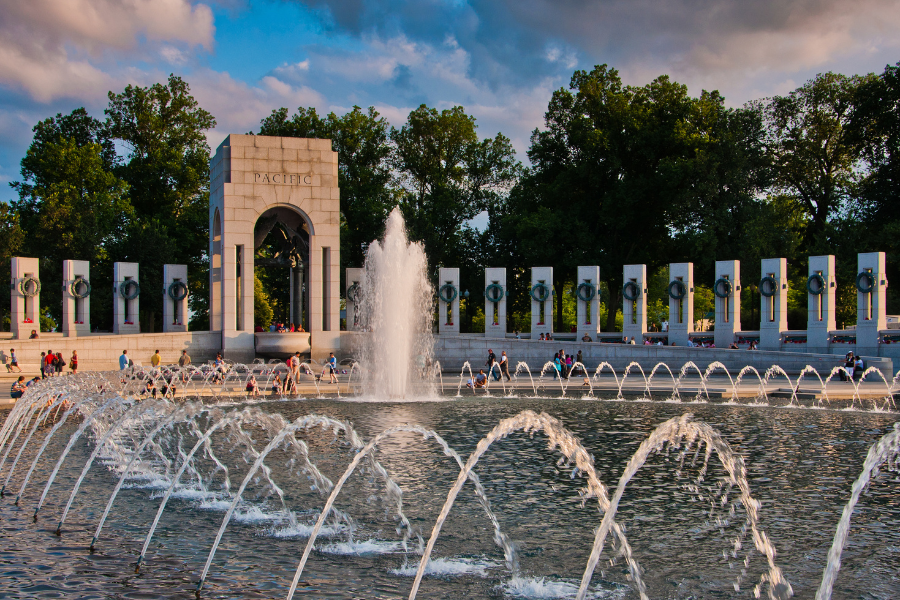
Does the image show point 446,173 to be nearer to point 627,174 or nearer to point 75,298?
point 627,174

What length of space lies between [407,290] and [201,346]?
1248 cm

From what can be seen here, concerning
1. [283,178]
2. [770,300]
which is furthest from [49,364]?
[770,300]

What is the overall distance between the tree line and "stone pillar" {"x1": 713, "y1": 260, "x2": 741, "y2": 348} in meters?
8.42

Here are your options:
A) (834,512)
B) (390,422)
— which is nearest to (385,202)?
(390,422)

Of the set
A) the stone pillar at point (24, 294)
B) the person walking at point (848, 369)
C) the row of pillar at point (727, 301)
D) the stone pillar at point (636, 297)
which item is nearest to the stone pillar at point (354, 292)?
the row of pillar at point (727, 301)

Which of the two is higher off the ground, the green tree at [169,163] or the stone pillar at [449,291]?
the green tree at [169,163]

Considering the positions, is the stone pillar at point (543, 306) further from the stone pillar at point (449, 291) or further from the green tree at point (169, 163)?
the green tree at point (169, 163)

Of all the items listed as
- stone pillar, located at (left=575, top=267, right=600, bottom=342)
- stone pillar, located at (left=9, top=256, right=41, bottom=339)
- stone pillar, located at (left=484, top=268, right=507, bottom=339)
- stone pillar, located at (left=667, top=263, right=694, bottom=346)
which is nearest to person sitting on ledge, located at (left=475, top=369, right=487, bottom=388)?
stone pillar, located at (left=575, top=267, right=600, bottom=342)

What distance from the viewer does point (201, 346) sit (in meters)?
31.6

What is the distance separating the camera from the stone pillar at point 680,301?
31156 mm

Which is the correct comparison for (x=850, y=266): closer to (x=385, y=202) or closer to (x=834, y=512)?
(x=385, y=202)

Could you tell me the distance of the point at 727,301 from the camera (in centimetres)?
3103

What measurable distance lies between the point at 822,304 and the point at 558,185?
17.1m

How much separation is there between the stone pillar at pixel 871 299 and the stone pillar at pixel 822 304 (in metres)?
1.01
